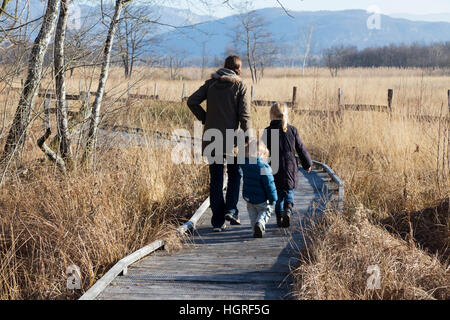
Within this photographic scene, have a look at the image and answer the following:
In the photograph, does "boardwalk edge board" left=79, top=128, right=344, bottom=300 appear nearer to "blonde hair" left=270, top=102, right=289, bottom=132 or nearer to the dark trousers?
the dark trousers

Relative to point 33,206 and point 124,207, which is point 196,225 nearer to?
point 124,207

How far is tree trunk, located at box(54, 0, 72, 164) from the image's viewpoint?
22.2 feet

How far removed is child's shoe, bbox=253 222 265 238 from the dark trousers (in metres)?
0.46

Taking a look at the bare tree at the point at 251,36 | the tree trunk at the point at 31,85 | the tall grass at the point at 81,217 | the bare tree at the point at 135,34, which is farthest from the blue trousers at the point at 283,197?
the bare tree at the point at 251,36

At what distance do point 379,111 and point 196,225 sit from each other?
7250 mm

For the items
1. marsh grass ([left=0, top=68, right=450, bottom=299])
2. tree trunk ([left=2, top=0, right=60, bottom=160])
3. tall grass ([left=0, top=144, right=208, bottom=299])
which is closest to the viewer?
marsh grass ([left=0, top=68, right=450, bottom=299])

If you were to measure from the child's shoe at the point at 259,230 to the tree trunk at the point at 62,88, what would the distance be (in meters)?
2.83

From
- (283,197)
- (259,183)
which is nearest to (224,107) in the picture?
(259,183)

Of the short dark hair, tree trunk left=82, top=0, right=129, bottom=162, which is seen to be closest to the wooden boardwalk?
the short dark hair

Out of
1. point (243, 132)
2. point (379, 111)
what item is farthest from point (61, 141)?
point (379, 111)

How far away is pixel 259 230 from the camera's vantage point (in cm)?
545

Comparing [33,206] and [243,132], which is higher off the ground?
[243,132]

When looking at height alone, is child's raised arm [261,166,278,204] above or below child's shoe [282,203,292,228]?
above
